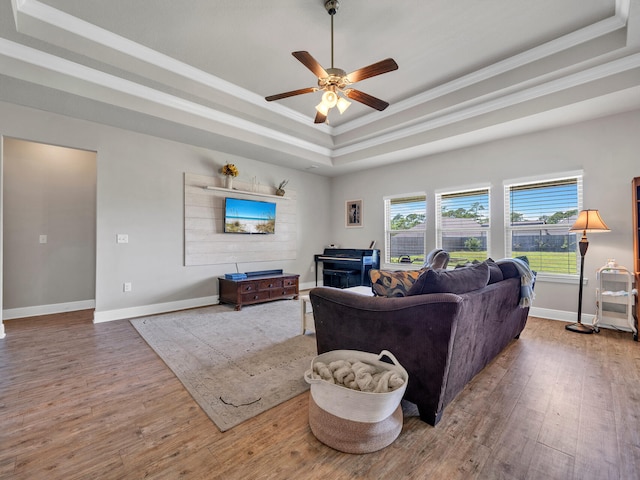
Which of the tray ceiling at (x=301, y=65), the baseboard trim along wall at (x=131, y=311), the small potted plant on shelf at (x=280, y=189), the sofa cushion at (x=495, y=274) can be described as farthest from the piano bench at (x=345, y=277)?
the sofa cushion at (x=495, y=274)

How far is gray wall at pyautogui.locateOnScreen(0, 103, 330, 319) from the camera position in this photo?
352 cm

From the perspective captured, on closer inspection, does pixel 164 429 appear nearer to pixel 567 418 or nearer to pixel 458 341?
pixel 458 341

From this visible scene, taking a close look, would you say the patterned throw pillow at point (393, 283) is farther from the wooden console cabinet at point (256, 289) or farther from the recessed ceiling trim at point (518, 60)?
the recessed ceiling trim at point (518, 60)

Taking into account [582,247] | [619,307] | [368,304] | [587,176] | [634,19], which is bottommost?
[619,307]

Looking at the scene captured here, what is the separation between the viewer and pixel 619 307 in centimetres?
350

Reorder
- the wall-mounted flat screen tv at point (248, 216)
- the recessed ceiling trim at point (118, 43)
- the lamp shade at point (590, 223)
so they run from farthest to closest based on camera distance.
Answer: the wall-mounted flat screen tv at point (248, 216) < the lamp shade at point (590, 223) < the recessed ceiling trim at point (118, 43)

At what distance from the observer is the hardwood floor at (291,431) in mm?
1357

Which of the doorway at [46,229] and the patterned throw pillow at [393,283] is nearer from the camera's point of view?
the patterned throw pillow at [393,283]

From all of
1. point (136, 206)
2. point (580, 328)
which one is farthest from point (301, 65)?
point (580, 328)

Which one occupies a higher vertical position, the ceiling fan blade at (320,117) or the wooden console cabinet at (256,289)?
the ceiling fan blade at (320,117)

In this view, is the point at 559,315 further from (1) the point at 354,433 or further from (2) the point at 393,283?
(1) the point at 354,433

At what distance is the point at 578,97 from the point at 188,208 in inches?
202

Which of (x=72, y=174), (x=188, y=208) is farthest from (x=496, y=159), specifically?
(x=72, y=174)

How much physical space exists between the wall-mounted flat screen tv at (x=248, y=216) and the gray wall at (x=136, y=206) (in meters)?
0.64
